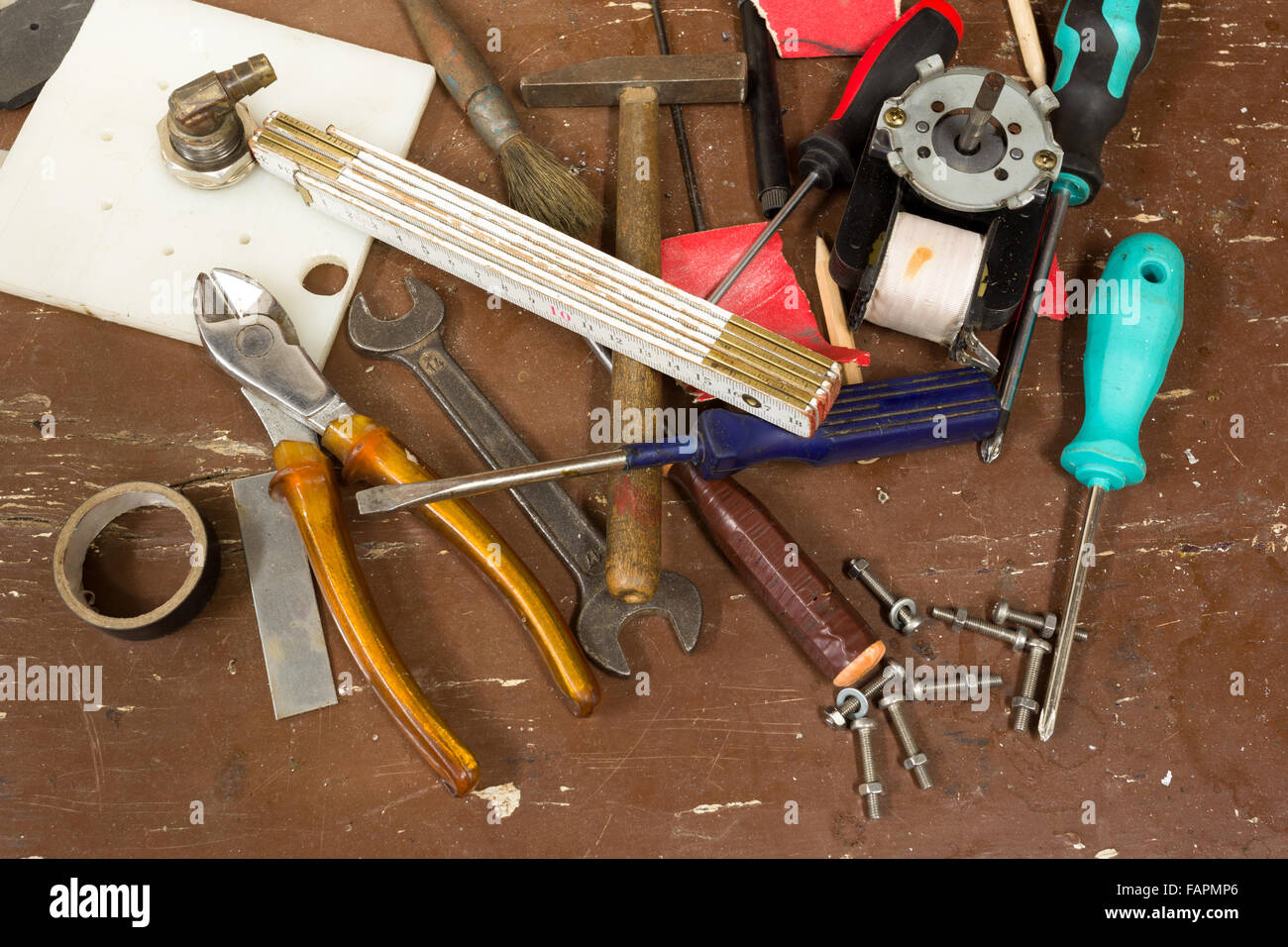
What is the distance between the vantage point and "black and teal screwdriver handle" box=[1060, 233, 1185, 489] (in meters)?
1.52

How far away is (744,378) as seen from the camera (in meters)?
1.43

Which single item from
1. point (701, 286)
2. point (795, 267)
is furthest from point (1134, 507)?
point (701, 286)

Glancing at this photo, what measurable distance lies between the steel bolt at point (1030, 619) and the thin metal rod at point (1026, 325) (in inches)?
9.4

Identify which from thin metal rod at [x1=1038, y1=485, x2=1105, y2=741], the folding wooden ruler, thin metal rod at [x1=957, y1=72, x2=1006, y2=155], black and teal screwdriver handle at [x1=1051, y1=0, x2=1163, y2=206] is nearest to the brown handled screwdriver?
the folding wooden ruler

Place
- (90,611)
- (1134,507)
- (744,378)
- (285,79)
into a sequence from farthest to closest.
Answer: (285,79), (1134,507), (744,378), (90,611)

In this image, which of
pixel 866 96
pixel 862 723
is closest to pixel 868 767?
pixel 862 723

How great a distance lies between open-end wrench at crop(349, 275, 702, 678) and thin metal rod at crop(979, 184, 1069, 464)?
0.52m

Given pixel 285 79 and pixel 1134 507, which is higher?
pixel 285 79

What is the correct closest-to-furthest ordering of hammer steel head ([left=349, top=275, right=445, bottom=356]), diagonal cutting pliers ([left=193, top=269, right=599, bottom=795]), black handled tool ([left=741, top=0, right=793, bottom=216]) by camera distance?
diagonal cutting pliers ([left=193, top=269, right=599, bottom=795])
hammer steel head ([left=349, top=275, right=445, bottom=356])
black handled tool ([left=741, top=0, right=793, bottom=216])

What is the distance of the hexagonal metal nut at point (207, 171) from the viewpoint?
1604 millimetres

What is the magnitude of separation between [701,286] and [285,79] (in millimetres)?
787

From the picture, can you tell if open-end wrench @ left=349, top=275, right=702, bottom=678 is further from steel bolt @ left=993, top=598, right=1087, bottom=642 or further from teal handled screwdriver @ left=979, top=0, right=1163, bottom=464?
teal handled screwdriver @ left=979, top=0, right=1163, bottom=464

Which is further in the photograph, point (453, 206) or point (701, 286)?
point (701, 286)
